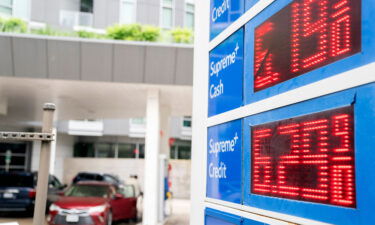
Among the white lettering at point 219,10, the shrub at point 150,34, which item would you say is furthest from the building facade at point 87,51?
the white lettering at point 219,10

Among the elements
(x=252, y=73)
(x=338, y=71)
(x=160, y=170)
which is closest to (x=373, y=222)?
(x=338, y=71)

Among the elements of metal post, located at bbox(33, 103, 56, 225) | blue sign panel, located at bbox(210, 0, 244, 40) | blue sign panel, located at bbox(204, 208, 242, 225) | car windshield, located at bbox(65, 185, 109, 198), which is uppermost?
blue sign panel, located at bbox(210, 0, 244, 40)

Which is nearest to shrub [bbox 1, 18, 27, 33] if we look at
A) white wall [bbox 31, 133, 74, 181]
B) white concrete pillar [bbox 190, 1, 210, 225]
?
white concrete pillar [bbox 190, 1, 210, 225]

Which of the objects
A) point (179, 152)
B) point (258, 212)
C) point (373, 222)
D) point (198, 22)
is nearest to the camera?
point (373, 222)

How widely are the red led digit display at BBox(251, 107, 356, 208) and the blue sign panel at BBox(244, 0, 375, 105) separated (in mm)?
224

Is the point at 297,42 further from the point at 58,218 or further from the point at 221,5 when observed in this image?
the point at 58,218

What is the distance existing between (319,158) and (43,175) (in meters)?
1.98

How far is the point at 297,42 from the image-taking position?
2.58m

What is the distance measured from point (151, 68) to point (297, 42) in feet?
36.4

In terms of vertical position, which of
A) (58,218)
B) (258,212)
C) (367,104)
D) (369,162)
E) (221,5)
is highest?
(221,5)

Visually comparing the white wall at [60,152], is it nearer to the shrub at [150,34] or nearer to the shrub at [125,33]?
the shrub at [125,33]

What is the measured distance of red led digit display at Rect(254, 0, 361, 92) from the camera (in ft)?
7.11

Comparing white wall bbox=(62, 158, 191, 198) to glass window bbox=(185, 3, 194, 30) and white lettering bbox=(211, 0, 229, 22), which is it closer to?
glass window bbox=(185, 3, 194, 30)

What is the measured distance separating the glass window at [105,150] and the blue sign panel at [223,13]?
36867 millimetres
